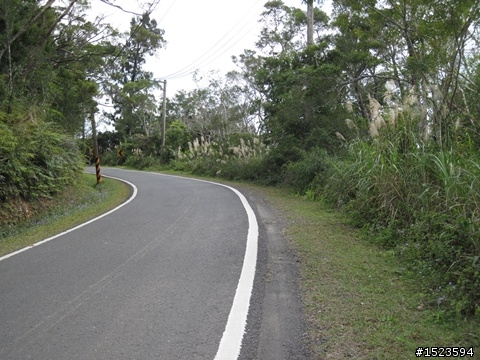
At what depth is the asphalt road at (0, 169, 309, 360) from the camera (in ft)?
13.0

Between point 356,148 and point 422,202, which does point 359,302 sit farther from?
point 356,148

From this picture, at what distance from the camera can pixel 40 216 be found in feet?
42.2

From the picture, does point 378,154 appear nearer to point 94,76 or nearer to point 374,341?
point 374,341

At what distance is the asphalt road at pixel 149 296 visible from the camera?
156 inches

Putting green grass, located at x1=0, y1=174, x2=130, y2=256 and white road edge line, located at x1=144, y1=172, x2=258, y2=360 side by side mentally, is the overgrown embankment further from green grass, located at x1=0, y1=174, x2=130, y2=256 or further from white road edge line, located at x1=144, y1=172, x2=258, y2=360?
green grass, located at x1=0, y1=174, x2=130, y2=256

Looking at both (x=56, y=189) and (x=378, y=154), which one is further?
(x=56, y=189)

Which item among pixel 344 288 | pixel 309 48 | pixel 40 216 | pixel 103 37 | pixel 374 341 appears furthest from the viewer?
pixel 103 37

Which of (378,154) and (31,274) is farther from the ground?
(378,154)

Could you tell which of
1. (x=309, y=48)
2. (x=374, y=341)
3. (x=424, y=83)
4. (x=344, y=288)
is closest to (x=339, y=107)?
(x=309, y=48)

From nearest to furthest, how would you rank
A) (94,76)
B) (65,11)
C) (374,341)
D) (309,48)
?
(374,341)
(65,11)
(309,48)
(94,76)

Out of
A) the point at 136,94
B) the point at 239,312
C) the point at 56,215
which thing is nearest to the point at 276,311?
the point at 239,312

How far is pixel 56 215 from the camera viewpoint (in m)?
13.0

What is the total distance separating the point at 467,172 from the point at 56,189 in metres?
12.3

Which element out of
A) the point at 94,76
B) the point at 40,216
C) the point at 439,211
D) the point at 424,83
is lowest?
the point at 40,216
